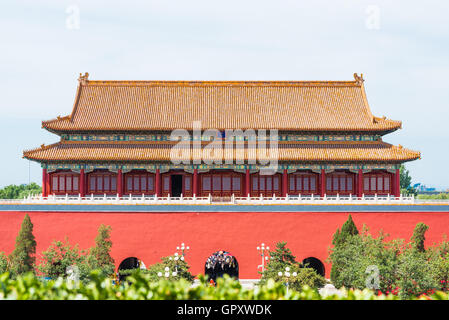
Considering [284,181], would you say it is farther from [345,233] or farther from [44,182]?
[44,182]

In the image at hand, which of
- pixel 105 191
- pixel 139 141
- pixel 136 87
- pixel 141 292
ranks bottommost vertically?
pixel 141 292

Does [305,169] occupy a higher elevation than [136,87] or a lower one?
lower

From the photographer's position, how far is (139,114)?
4256 centimetres

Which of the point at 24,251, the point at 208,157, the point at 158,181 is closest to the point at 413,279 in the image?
the point at 208,157

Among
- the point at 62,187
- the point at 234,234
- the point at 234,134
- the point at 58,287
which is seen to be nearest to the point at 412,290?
the point at 234,234

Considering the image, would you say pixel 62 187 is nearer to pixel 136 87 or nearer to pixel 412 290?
pixel 136 87

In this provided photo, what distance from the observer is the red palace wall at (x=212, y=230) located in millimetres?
36688

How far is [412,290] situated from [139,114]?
2230 cm

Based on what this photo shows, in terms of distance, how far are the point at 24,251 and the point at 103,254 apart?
14.6 ft

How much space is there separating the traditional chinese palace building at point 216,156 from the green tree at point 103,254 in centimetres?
435

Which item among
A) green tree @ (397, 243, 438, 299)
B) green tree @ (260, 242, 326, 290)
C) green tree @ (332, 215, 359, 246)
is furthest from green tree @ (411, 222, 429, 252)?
green tree @ (260, 242, 326, 290)

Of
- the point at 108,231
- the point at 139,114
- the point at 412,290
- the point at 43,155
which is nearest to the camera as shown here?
the point at 412,290

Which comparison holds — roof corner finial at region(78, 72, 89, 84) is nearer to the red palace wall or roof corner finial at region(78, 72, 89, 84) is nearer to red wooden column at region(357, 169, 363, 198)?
the red palace wall

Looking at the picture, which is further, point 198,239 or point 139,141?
point 139,141
